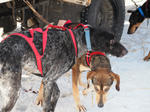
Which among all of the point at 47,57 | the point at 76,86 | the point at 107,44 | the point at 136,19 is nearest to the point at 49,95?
the point at 47,57

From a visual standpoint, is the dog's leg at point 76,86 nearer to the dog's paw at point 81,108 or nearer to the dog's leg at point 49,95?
the dog's paw at point 81,108

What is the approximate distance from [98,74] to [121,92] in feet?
3.83

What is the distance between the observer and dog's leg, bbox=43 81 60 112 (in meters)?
2.88

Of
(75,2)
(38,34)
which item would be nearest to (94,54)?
(38,34)

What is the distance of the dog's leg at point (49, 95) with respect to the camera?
288 centimetres

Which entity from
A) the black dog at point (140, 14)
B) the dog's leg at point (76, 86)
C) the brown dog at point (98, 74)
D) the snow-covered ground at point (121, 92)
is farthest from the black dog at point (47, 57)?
the black dog at point (140, 14)

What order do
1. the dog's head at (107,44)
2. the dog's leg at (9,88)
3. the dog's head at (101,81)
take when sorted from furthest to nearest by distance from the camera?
1. the dog's head at (107,44)
2. the dog's head at (101,81)
3. the dog's leg at (9,88)

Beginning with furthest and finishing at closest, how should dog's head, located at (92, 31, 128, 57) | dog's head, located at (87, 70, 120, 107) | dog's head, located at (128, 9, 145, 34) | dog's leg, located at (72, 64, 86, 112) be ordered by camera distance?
dog's head, located at (128, 9, 145, 34) < dog's leg, located at (72, 64, 86, 112) < dog's head, located at (92, 31, 128, 57) < dog's head, located at (87, 70, 120, 107)

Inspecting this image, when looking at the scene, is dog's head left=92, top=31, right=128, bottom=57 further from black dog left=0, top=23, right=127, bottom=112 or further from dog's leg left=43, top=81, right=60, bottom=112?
dog's leg left=43, top=81, right=60, bottom=112

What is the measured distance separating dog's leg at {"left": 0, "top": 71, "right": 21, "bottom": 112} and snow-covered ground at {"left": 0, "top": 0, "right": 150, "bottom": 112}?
3.06 ft

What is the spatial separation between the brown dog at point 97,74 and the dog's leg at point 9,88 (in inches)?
34.0

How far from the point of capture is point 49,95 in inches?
115

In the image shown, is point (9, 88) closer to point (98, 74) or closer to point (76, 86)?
point (98, 74)

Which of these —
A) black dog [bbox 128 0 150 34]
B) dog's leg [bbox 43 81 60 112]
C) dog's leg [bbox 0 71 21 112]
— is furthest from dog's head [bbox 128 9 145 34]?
dog's leg [bbox 0 71 21 112]
